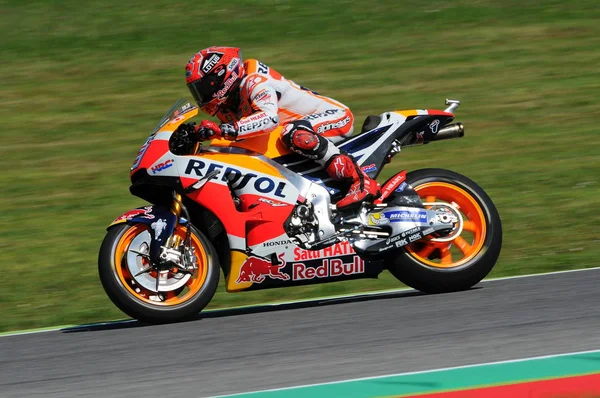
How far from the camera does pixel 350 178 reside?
7285 millimetres

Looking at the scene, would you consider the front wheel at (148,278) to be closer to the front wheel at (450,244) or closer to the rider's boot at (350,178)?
the rider's boot at (350,178)

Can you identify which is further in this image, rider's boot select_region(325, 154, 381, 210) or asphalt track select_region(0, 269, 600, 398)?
rider's boot select_region(325, 154, 381, 210)

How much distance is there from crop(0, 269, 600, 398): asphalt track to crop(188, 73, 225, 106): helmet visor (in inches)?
60.7

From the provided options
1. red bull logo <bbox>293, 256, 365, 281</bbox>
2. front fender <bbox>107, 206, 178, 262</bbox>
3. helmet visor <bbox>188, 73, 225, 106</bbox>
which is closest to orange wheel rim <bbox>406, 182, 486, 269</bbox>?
red bull logo <bbox>293, 256, 365, 281</bbox>

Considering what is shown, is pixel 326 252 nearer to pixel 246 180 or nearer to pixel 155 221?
pixel 246 180

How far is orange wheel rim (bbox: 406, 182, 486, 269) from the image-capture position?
750cm

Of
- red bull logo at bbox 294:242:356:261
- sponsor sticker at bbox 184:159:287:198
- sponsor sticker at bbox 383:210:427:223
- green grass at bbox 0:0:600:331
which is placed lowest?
green grass at bbox 0:0:600:331

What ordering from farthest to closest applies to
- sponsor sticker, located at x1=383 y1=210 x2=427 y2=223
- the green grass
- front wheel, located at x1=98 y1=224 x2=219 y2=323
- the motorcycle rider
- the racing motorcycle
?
the green grass
sponsor sticker, located at x1=383 y1=210 x2=427 y2=223
the motorcycle rider
the racing motorcycle
front wheel, located at x1=98 y1=224 x2=219 y2=323

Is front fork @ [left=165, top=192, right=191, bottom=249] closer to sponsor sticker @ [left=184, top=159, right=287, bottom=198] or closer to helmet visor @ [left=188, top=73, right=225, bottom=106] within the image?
sponsor sticker @ [left=184, top=159, right=287, bottom=198]

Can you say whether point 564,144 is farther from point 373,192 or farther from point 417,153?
point 373,192

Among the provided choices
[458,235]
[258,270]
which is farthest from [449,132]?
[258,270]

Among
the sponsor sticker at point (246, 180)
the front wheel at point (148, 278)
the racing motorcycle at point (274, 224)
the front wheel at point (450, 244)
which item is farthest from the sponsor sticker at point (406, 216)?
the front wheel at point (148, 278)

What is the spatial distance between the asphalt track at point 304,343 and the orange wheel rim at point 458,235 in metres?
0.31

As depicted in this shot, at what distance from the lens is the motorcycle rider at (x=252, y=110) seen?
7.05m
